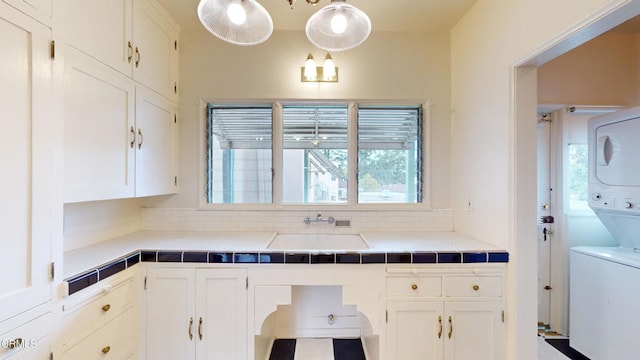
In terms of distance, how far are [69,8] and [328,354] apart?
8.52 ft

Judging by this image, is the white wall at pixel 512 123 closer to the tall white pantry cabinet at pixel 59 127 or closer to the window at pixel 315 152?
the window at pixel 315 152

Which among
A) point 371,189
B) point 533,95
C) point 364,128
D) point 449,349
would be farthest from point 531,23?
point 449,349

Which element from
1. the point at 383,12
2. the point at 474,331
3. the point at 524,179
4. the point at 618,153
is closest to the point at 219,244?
the point at 474,331

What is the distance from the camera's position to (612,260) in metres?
1.82

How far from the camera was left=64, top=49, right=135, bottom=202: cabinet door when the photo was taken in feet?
4.22

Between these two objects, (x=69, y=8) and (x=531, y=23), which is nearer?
(x=69, y=8)

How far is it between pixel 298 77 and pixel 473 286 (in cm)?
195

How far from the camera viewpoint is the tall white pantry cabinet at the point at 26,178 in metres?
0.91

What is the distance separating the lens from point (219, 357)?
1.58 metres

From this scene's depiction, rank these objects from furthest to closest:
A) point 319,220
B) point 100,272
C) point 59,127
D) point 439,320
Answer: point 319,220, point 439,320, point 100,272, point 59,127

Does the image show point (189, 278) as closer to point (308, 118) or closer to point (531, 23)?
point (308, 118)

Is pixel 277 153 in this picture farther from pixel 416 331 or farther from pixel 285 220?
pixel 416 331

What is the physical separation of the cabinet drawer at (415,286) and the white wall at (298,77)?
880 mm

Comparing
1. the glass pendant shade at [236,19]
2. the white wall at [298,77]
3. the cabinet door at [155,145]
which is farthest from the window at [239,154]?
the glass pendant shade at [236,19]
